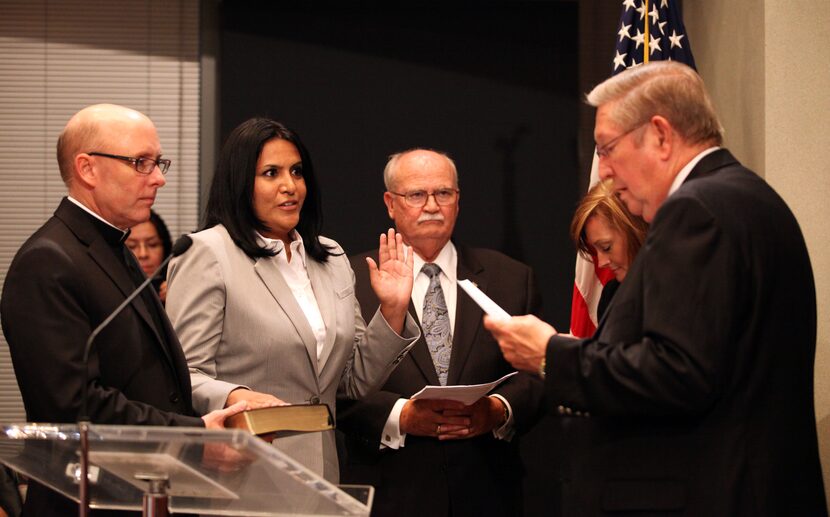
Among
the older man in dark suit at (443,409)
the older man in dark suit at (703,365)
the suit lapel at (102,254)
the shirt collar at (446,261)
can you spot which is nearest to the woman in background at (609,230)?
the older man in dark suit at (443,409)

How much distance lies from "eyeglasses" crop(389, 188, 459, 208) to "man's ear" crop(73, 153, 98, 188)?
4.56ft

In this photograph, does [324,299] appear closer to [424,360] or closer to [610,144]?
[424,360]

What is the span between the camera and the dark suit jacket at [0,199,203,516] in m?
2.30

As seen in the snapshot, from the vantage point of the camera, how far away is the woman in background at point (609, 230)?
3354mm

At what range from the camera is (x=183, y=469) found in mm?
1771

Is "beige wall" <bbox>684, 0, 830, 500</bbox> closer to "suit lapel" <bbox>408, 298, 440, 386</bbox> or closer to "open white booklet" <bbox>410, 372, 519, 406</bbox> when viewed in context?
"open white booklet" <bbox>410, 372, 519, 406</bbox>

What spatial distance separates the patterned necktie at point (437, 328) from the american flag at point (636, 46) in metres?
0.68

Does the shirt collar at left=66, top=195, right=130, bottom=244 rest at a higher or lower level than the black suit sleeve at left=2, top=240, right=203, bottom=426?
higher

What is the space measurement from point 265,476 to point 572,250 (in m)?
3.77

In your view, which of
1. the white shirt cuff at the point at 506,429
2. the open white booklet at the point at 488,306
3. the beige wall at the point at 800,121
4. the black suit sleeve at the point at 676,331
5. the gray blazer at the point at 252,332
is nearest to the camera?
the black suit sleeve at the point at 676,331

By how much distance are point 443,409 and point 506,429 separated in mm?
254

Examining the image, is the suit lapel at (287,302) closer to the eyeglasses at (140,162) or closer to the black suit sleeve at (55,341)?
the eyeglasses at (140,162)

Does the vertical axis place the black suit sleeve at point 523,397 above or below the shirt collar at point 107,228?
below

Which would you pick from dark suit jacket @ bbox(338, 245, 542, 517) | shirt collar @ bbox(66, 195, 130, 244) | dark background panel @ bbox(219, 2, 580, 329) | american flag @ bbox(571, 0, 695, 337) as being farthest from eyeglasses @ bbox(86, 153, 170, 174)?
dark background panel @ bbox(219, 2, 580, 329)
